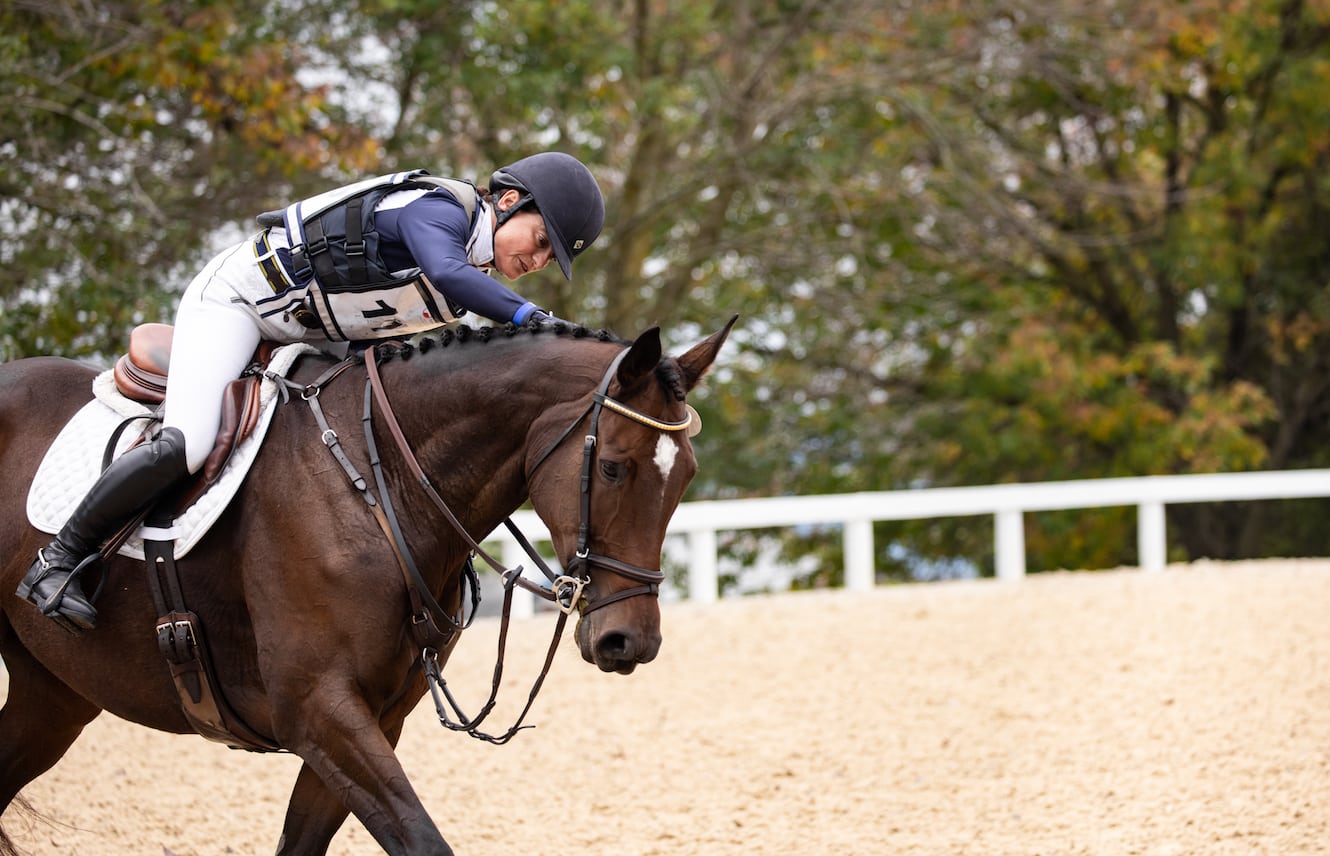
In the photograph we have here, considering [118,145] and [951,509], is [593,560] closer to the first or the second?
[118,145]

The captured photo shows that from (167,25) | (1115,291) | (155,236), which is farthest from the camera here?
(1115,291)

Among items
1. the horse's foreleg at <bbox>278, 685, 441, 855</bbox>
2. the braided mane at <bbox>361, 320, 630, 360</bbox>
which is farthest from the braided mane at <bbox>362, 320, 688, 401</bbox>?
the horse's foreleg at <bbox>278, 685, 441, 855</bbox>

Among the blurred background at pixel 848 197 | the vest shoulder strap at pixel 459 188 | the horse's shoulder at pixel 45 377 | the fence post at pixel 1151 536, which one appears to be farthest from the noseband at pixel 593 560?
the fence post at pixel 1151 536

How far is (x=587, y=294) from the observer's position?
47.4 feet

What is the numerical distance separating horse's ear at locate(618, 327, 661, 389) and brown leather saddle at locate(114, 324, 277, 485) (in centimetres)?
111

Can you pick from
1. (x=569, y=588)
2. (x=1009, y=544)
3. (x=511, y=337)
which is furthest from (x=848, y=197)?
(x=569, y=588)

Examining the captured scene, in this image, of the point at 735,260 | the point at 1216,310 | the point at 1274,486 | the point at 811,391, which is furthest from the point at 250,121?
the point at 1216,310

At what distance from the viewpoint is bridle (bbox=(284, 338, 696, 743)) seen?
3.35m

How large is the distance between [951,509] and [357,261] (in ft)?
30.7

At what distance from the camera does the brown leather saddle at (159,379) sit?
12.2ft

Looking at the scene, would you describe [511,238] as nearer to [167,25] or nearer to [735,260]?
[167,25]

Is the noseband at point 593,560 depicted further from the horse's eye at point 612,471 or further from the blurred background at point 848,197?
the blurred background at point 848,197

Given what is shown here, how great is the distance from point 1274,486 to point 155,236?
1044 centimetres

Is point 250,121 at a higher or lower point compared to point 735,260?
higher
